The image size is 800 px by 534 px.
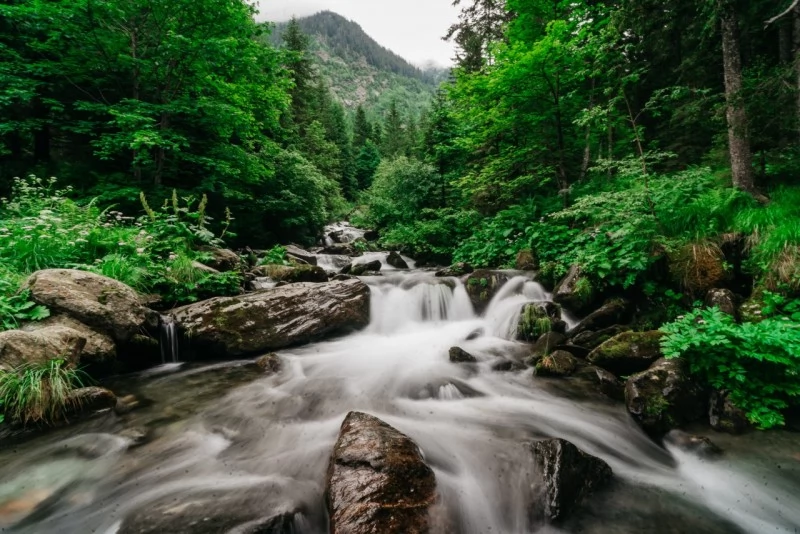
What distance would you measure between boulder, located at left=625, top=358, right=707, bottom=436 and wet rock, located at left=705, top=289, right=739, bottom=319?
1.47m

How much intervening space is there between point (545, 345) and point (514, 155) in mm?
7633

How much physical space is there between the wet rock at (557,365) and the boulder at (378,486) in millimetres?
3475

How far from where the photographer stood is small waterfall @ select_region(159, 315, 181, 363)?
6.57 metres

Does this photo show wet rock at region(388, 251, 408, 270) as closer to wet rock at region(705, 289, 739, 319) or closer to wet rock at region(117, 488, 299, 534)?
wet rock at region(705, 289, 739, 319)

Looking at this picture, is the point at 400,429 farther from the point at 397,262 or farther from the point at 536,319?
the point at 397,262

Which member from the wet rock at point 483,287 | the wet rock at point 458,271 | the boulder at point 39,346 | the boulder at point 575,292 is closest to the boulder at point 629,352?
the boulder at point 575,292

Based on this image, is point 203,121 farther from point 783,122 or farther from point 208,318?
point 783,122

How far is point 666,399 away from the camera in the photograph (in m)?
4.18

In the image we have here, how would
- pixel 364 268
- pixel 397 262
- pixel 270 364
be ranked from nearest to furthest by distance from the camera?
1. pixel 270 364
2. pixel 364 268
3. pixel 397 262

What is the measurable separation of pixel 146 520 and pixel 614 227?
8.93 meters

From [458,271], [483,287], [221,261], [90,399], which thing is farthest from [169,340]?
[458,271]

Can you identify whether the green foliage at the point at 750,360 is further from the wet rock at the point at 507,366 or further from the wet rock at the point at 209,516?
the wet rock at the point at 209,516

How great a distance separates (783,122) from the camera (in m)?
6.59

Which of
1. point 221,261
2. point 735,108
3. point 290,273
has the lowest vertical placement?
point 290,273
